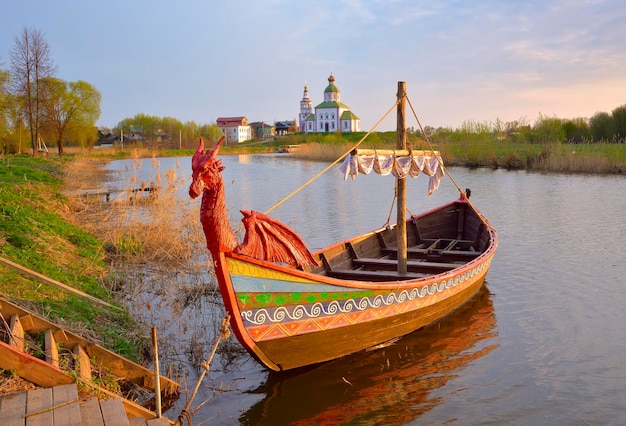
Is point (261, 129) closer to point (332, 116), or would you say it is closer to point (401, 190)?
point (332, 116)

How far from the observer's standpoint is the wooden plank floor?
13.9ft

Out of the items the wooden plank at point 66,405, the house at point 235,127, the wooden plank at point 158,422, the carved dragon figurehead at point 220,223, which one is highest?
the house at point 235,127

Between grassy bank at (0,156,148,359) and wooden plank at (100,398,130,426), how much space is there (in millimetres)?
1925

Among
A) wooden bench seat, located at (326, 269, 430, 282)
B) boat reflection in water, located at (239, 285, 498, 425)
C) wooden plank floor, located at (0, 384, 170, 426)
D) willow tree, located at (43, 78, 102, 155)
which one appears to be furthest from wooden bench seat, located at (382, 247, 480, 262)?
willow tree, located at (43, 78, 102, 155)

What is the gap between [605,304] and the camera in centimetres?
962

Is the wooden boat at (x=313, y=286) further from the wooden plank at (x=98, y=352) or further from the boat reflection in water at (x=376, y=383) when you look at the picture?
the wooden plank at (x=98, y=352)

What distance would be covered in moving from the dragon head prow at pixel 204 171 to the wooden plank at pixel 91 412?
6.57 ft

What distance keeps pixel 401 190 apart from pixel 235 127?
12397 cm

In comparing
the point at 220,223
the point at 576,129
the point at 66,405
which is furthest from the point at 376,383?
the point at 576,129

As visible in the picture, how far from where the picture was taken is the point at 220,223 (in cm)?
568

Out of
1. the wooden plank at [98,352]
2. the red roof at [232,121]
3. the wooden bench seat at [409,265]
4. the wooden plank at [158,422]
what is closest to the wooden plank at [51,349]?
the wooden plank at [98,352]

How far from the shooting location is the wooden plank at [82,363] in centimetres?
513

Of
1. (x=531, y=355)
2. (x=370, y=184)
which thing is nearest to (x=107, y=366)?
(x=531, y=355)

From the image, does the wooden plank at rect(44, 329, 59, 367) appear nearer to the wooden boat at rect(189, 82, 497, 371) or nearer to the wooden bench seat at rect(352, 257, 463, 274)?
the wooden boat at rect(189, 82, 497, 371)
